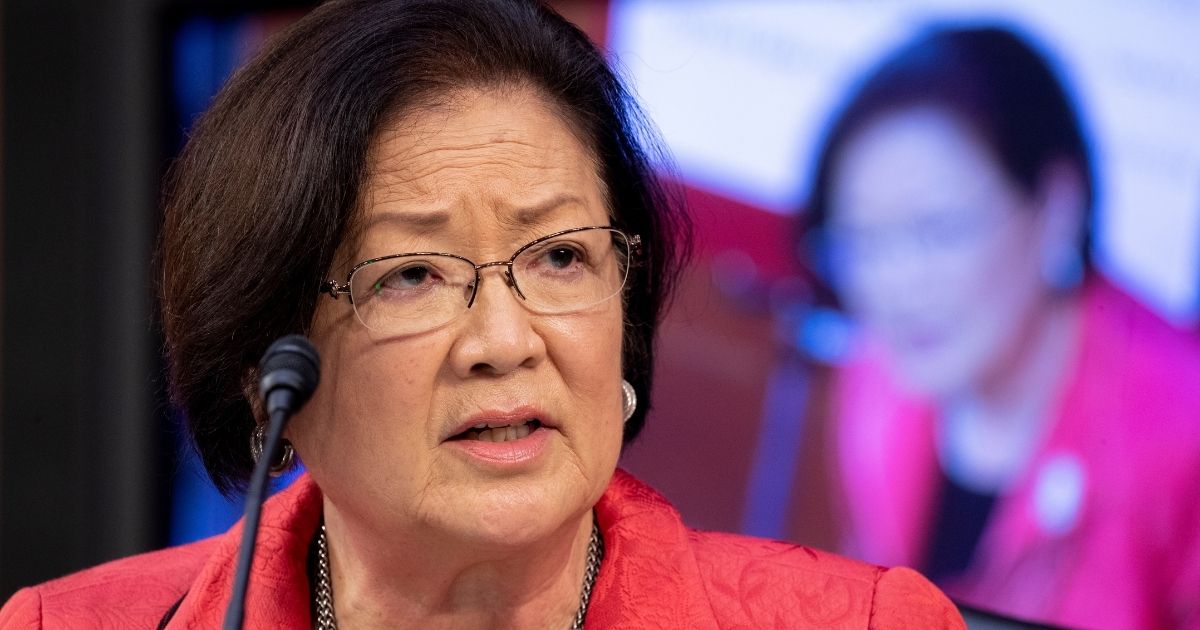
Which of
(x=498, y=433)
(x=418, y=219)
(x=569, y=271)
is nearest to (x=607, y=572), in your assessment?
(x=498, y=433)

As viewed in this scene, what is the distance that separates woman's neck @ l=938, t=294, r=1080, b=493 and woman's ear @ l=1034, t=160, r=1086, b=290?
46 millimetres

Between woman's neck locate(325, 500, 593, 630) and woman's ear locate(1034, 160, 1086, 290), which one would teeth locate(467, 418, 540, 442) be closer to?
woman's neck locate(325, 500, 593, 630)

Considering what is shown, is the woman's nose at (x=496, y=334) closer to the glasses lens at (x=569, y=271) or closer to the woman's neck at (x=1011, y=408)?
the glasses lens at (x=569, y=271)

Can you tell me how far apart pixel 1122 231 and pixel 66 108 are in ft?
9.54

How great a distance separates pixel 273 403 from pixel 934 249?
1816 millimetres

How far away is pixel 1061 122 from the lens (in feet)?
9.08

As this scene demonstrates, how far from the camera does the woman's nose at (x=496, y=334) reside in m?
1.80

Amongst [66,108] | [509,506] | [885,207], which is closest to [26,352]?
[66,108]

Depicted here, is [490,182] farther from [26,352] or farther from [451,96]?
[26,352]

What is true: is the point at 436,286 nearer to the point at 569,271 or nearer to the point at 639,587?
the point at 569,271

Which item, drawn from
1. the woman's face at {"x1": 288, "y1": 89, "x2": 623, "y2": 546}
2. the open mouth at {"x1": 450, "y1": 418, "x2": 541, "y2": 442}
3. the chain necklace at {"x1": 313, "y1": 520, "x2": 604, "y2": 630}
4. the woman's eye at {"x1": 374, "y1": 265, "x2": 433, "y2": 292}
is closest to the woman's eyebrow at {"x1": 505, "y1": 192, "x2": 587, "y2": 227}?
the woman's face at {"x1": 288, "y1": 89, "x2": 623, "y2": 546}

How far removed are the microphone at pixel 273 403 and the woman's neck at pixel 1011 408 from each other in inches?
67.7

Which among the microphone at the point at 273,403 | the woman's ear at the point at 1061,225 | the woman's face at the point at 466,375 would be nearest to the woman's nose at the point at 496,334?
the woman's face at the point at 466,375

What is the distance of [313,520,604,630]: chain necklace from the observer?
6.88 ft
